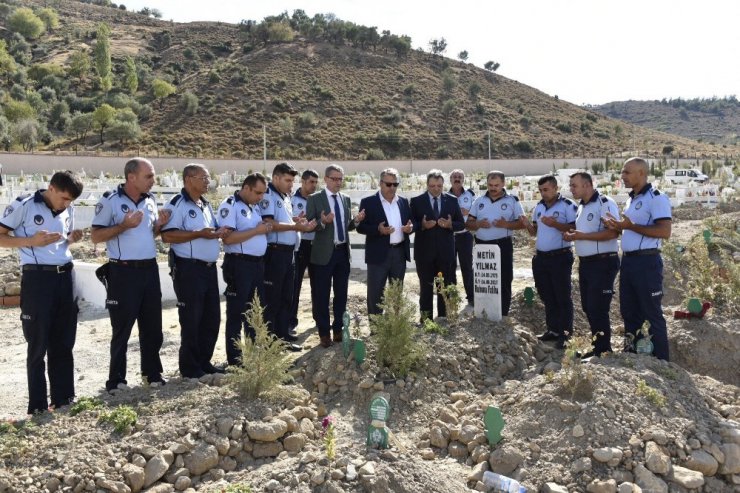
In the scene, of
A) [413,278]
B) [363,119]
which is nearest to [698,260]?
[413,278]

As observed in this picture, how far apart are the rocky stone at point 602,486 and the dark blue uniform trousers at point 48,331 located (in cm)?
366

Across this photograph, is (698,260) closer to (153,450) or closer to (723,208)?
(153,450)

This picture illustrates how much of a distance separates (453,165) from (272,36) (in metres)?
34.9

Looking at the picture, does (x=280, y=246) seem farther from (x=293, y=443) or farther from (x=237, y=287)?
(x=293, y=443)

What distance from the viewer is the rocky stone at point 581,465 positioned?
3.93 meters

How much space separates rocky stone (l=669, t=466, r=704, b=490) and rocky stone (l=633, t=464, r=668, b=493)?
11 cm

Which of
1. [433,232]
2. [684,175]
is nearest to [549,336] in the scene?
[433,232]

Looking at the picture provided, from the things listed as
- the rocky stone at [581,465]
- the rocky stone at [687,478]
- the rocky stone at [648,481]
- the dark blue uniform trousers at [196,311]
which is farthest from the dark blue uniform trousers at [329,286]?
the rocky stone at [687,478]

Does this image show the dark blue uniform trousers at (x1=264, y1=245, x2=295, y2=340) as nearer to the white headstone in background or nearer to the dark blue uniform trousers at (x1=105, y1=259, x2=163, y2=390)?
the dark blue uniform trousers at (x1=105, y1=259, x2=163, y2=390)

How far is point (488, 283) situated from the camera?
616cm

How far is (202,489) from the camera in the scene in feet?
12.2

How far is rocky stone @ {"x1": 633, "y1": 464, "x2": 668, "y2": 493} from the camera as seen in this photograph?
3.80m

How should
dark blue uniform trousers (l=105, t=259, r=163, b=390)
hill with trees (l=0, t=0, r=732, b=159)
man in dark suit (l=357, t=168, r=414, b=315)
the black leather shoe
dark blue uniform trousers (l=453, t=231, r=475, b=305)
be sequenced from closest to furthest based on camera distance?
dark blue uniform trousers (l=105, t=259, r=163, b=390)
man in dark suit (l=357, t=168, r=414, b=315)
the black leather shoe
dark blue uniform trousers (l=453, t=231, r=475, b=305)
hill with trees (l=0, t=0, r=732, b=159)

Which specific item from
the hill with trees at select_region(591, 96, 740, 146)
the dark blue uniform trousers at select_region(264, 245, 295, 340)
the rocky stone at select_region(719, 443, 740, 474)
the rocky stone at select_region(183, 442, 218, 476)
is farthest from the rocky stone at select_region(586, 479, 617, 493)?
the hill with trees at select_region(591, 96, 740, 146)
